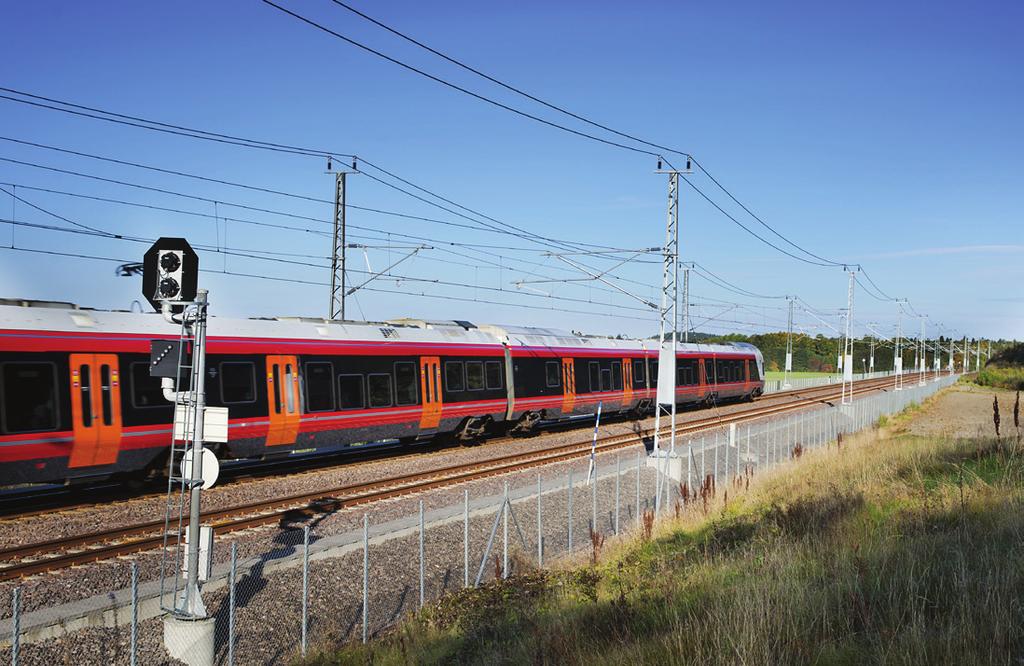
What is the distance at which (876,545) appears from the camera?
9852 millimetres

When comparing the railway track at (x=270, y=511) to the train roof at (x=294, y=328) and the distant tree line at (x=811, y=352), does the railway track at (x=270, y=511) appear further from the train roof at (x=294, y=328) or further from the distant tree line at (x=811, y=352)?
the distant tree line at (x=811, y=352)

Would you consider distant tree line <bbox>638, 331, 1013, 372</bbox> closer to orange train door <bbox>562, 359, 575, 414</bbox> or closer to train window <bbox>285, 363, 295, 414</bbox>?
orange train door <bbox>562, 359, 575, 414</bbox>

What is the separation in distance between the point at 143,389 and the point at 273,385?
129 inches

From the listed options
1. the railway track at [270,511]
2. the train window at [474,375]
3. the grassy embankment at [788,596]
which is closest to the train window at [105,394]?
the railway track at [270,511]

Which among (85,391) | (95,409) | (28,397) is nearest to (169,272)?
(28,397)

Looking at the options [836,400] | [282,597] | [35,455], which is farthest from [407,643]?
[836,400]

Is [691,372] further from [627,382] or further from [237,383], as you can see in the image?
[237,383]

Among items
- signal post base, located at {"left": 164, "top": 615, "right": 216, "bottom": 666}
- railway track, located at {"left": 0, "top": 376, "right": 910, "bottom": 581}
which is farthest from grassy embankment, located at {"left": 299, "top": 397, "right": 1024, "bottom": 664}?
railway track, located at {"left": 0, "top": 376, "right": 910, "bottom": 581}

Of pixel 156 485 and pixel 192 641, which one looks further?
pixel 156 485

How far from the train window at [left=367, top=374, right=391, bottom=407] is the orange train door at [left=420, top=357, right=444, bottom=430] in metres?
1.39

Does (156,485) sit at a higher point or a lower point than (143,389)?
lower

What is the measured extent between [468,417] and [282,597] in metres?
14.7

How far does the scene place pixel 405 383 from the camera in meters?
22.9

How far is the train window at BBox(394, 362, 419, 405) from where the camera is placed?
74.3 feet
